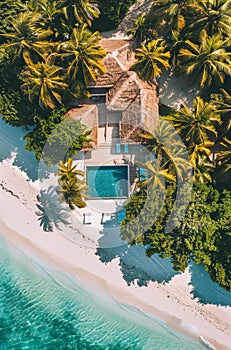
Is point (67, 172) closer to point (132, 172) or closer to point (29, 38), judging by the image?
point (132, 172)

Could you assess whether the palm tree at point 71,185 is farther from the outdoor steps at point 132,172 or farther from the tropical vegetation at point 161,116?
the outdoor steps at point 132,172

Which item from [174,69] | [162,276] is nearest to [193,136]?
[174,69]

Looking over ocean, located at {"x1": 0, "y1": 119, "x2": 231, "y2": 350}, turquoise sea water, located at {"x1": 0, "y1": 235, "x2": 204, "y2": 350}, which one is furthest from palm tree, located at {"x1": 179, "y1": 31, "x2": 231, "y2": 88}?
turquoise sea water, located at {"x1": 0, "y1": 235, "x2": 204, "y2": 350}

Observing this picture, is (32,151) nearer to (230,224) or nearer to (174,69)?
(174,69)

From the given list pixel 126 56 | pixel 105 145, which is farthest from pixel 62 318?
pixel 126 56

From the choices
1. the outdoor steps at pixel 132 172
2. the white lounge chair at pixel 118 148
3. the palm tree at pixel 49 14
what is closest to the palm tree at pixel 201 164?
the outdoor steps at pixel 132 172

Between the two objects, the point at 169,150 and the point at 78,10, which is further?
the point at 78,10
